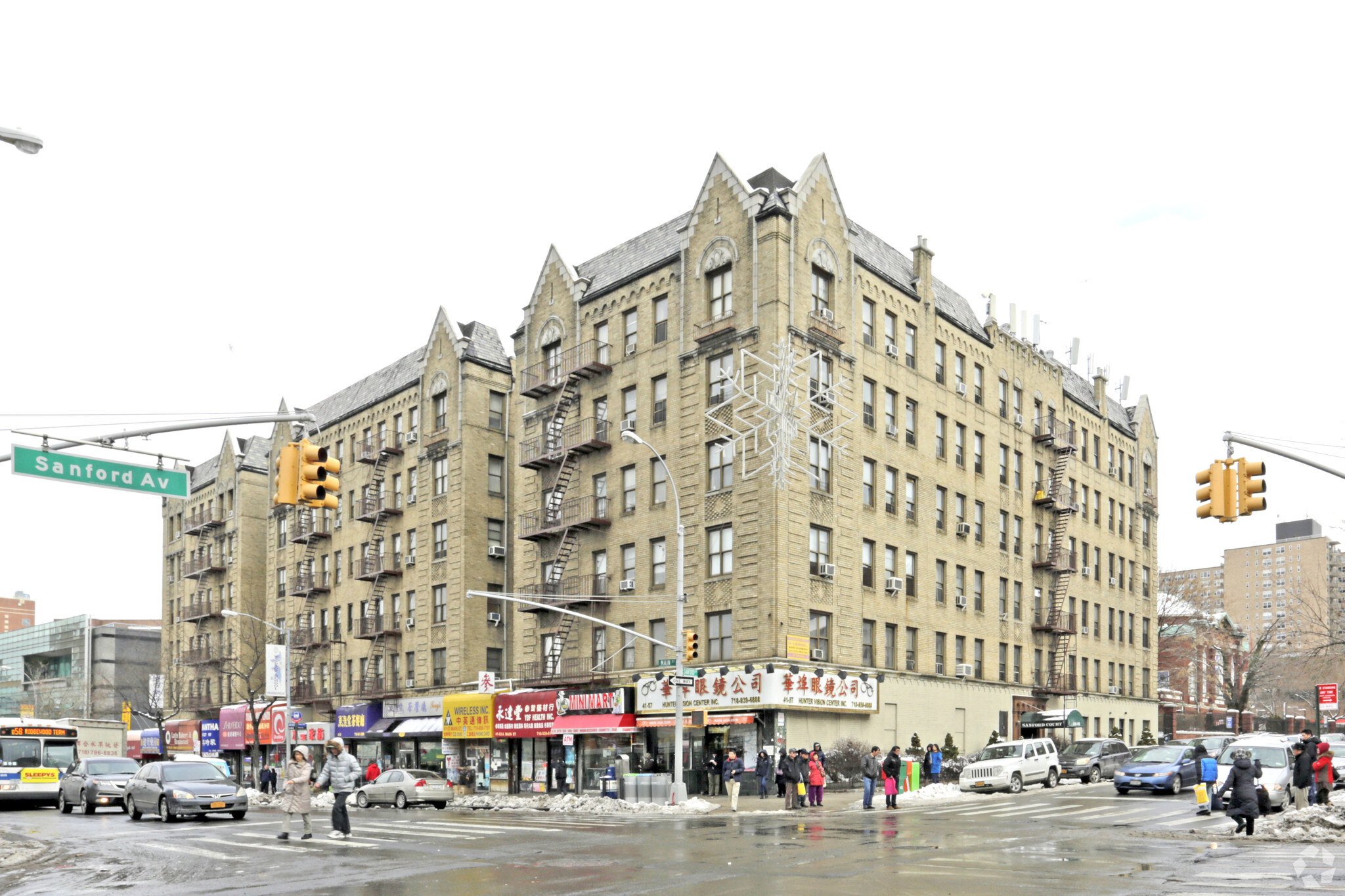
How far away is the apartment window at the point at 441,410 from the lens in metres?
56.8

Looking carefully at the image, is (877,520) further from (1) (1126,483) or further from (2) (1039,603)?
(1) (1126,483)

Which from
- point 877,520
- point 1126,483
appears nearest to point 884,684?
point 877,520

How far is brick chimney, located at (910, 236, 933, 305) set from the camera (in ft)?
163

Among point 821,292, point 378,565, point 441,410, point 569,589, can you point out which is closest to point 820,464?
point 821,292

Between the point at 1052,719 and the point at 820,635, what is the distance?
15899 millimetres

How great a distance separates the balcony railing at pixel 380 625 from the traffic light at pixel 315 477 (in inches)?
1664

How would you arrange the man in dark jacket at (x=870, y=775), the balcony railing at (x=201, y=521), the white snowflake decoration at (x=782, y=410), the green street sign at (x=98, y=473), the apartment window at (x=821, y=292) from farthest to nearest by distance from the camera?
the balcony railing at (x=201, y=521) → the apartment window at (x=821, y=292) → the white snowflake decoration at (x=782, y=410) → the man in dark jacket at (x=870, y=775) → the green street sign at (x=98, y=473)

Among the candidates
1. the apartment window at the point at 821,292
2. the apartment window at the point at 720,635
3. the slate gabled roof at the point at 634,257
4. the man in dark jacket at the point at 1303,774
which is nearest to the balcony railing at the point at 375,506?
the slate gabled roof at the point at 634,257

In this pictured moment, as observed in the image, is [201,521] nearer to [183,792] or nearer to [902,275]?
[902,275]

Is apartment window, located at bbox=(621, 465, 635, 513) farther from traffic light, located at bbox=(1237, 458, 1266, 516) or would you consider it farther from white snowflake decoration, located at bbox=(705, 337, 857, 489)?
traffic light, located at bbox=(1237, 458, 1266, 516)

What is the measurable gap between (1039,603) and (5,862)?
46734 millimetres

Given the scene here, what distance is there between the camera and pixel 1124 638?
67.1 meters

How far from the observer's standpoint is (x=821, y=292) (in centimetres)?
4375

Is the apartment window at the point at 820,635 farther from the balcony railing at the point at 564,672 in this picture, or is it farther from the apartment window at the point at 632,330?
the apartment window at the point at 632,330
